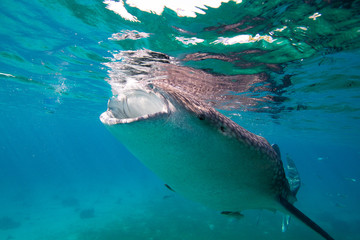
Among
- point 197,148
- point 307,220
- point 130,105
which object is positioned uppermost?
point 130,105

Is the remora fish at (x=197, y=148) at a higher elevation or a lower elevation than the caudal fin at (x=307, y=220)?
higher

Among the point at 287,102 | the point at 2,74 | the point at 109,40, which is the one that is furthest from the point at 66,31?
the point at 287,102

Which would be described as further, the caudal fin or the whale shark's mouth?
the caudal fin

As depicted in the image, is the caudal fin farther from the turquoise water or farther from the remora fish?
the turquoise water

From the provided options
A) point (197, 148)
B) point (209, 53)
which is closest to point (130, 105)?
point (197, 148)

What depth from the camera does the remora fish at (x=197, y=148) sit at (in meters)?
1.80

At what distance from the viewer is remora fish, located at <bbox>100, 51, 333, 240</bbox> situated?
1.80 meters

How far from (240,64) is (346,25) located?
3728 mm

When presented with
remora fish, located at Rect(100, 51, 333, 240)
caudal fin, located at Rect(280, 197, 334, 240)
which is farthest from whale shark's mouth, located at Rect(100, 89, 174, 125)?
caudal fin, located at Rect(280, 197, 334, 240)

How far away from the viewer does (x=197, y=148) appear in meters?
1.98

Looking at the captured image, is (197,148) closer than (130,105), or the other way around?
(197,148)

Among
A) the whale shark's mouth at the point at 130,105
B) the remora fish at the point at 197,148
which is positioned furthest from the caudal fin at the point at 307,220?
the whale shark's mouth at the point at 130,105

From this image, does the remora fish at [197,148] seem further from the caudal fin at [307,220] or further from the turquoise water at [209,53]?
the turquoise water at [209,53]

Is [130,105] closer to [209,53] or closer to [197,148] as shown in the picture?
[197,148]
